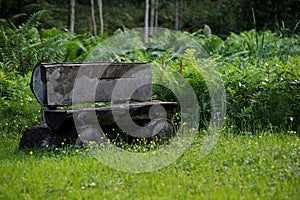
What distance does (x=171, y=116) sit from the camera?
627cm

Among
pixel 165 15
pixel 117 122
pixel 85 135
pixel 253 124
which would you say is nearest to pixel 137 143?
pixel 117 122

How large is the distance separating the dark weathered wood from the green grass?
43 centimetres

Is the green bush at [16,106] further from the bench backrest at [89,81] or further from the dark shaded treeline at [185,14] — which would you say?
the dark shaded treeline at [185,14]

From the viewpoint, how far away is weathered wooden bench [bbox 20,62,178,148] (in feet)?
17.5

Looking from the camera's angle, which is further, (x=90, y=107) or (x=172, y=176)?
(x=90, y=107)

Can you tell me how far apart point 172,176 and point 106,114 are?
1589mm

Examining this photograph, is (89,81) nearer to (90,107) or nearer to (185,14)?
(90,107)

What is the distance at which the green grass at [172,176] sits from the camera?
12.8 feet

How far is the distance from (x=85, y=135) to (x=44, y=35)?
8.40m

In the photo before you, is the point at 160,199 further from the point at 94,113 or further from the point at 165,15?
the point at 165,15

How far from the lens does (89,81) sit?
5562mm

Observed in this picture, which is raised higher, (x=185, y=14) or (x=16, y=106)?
(x=185, y=14)

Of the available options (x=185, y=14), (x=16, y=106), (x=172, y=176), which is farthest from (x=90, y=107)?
(x=185, y=14)

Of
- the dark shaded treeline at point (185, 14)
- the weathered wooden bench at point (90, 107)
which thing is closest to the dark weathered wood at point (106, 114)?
the weathered wooden bench at point (90, 107)
